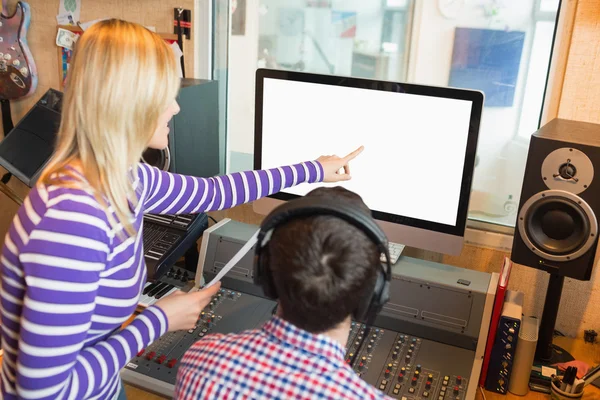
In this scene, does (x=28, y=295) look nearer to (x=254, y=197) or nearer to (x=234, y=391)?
(x=234, y=391)

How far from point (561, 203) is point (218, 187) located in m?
0.69

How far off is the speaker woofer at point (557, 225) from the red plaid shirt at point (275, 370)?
631 mm

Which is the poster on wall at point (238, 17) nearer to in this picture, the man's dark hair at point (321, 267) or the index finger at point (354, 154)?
the index finger at point (354, 154)

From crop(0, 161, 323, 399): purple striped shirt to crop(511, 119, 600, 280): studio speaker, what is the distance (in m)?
0.75

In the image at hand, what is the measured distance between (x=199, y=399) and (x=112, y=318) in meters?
0.29

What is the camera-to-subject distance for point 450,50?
1.60m

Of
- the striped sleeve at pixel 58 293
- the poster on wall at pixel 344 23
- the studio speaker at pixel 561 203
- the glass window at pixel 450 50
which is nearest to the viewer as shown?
the striped sleeve at pixel 58 293

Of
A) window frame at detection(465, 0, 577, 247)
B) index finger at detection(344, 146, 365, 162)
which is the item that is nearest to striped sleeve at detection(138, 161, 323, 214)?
index finger at detection(344, 146, 365, 162)

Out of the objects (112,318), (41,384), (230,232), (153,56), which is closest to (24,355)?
(41,384)

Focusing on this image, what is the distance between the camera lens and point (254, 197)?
126 centimetres

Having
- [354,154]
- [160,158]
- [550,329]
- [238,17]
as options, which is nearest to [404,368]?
[550,329]

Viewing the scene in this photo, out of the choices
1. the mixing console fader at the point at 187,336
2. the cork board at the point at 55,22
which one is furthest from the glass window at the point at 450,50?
the mixing console fader at the point at 187,336

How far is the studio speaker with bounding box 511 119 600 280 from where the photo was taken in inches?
44.8

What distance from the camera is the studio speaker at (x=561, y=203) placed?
114 cm
